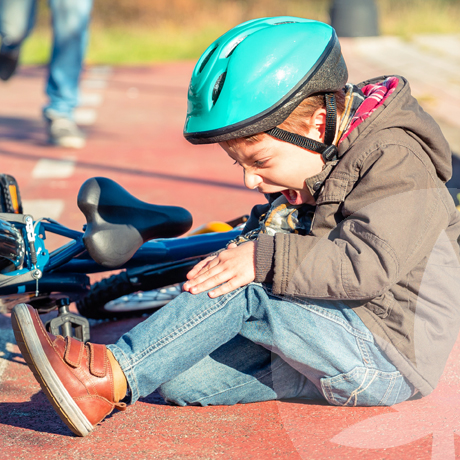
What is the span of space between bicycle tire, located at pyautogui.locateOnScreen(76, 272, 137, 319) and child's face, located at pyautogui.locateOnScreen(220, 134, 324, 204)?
0.91m

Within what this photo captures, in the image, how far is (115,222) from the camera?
8.04ft

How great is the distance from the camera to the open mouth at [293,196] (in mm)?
2265

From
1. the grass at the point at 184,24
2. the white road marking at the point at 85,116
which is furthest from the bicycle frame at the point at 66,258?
the grass at the point at 184,24

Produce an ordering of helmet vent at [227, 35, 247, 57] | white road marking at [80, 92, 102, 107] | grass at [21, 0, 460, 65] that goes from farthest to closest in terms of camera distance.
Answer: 1. grass at [21, 0, 460, 65]
2. white road marking at [80, 92, 102, 107]
3. helmet vent at [227, 35, 247, 57]

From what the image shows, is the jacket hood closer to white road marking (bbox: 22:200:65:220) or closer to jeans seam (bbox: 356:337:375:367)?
jeans seam (bbox: 356:337:375:367)

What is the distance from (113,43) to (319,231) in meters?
15.7

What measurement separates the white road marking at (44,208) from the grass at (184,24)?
31.2 ft

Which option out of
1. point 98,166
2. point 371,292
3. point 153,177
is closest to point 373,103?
point 371,292

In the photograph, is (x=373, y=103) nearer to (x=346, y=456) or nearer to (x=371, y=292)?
(x=371, y=292)

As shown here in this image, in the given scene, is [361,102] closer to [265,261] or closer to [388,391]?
[265,261]

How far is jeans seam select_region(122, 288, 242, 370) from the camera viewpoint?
80.4 inches

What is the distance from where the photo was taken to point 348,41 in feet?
50.5

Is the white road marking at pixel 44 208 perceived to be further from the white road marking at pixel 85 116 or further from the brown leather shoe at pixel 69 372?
the white road marking at pixel 85 116

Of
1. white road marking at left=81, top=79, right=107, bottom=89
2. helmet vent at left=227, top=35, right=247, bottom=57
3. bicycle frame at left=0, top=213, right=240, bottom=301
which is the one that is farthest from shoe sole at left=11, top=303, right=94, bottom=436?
white road marking at left=81, top=79, right=107, bottom=89
